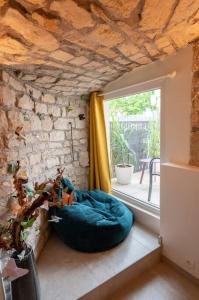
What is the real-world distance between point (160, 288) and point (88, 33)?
218cm

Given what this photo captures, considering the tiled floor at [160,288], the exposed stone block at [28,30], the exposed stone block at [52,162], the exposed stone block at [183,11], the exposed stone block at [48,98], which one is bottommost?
the tiled floor at [160,288]

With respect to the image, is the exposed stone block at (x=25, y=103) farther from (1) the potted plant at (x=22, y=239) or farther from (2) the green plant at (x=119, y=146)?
(2) the green plant at (x=119, y=146)

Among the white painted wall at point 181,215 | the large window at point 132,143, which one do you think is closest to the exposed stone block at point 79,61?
the white painted wall at point 181,215

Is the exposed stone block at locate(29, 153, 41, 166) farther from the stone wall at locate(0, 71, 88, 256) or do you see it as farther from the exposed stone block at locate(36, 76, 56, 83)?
the exposed stone block at locate(36, 76, 56, 83)

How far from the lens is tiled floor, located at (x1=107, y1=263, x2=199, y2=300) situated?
1.55m

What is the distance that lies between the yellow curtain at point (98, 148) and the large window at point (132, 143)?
251mm

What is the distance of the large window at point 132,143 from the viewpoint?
114 inches

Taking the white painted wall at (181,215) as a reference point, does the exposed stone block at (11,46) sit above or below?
above

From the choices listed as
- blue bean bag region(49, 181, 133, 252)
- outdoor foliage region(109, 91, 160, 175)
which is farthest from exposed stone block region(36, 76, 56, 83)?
blue bean bag region(49, 181, 133, 252)

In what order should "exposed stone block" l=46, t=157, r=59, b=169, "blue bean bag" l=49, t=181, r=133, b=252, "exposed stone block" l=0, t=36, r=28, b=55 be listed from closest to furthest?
1. "exposed stone block" l=0, t=36, r=28, b=55
2. "blue bean bag" l=49, t=181, r=133, b=252
3. "exposed stone block" l=46, t=157, r=59, b=169

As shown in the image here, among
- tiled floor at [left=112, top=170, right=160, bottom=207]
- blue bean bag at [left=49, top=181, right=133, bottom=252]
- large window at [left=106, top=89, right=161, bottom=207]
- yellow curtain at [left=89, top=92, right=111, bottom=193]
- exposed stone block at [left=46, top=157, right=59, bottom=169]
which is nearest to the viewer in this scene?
blue bean bag at [left=49, top=181, right=133, bottom=252]

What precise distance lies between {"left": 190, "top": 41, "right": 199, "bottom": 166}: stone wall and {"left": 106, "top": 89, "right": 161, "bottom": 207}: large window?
44.4 inches

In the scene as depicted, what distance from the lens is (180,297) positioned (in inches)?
60.6

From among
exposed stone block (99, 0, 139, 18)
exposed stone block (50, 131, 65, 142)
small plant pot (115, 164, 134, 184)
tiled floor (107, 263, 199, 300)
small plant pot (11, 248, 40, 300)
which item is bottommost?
tiled floor (107, 263, 199, 300)
